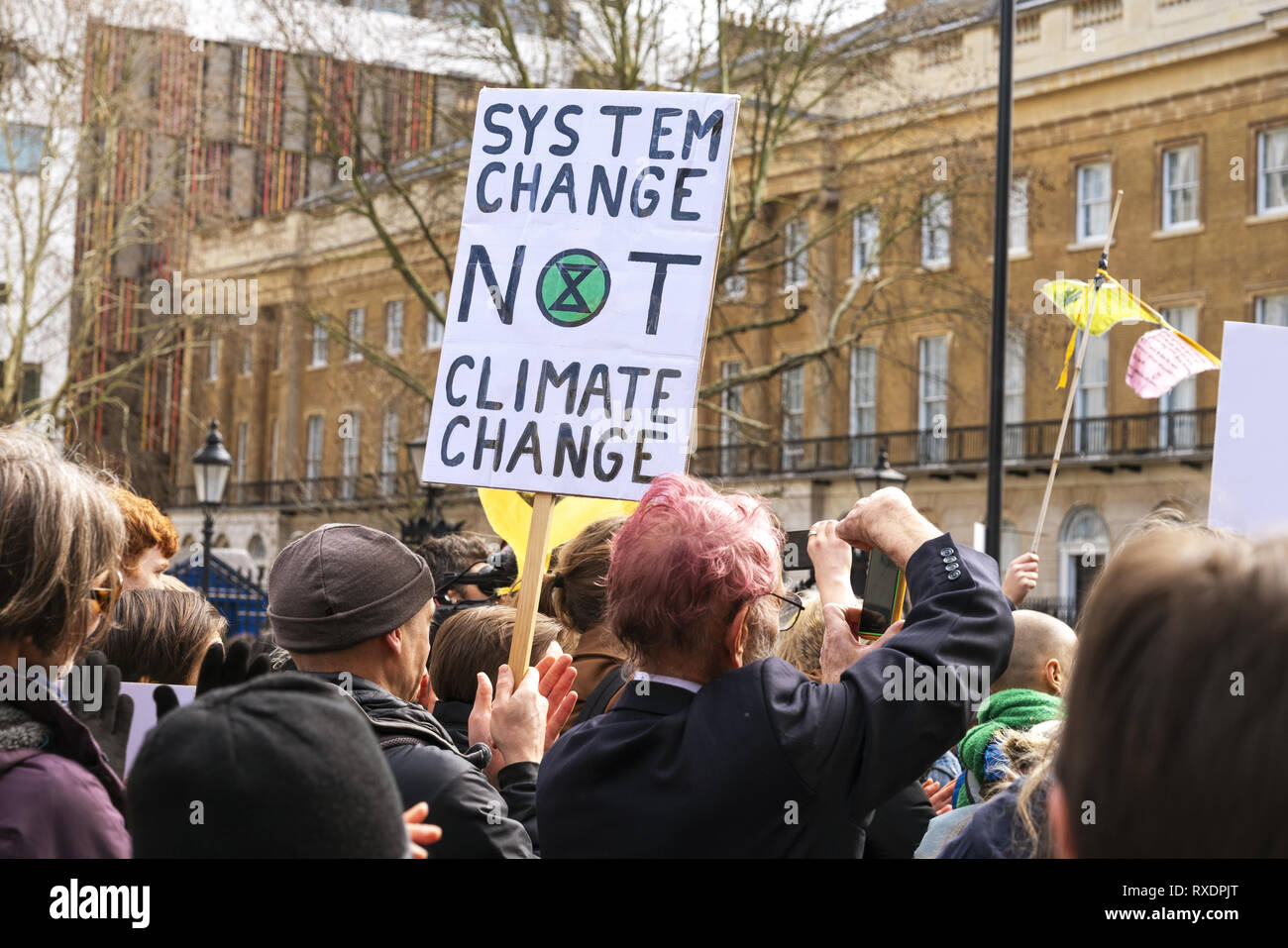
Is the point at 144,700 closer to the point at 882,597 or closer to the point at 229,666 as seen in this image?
the point at 229,666

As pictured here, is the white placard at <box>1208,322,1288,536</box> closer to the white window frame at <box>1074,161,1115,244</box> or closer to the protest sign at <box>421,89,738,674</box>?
the protest sign at <box>421,89,738,674</box>

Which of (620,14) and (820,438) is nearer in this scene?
(620,14)

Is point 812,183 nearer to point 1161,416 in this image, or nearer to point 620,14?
point 1161,416

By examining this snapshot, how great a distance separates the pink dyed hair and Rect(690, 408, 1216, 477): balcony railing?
2541 cm

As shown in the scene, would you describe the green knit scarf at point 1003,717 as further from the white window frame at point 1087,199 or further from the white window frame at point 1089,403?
the white window frame at point 1087,199

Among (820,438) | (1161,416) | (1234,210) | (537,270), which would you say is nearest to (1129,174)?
(1234,210)

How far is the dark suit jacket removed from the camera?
8.25ft

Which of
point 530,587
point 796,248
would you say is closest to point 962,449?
point 796,248

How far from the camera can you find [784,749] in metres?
2.51

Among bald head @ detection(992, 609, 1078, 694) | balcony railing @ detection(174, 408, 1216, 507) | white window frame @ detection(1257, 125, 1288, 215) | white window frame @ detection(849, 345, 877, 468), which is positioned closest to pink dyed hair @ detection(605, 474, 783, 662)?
bald head @ detection(992, 609, 1078, 694)

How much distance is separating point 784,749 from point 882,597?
28.5 inches

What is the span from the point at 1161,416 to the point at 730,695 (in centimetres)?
2966

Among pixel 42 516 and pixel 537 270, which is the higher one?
pixel 537 270

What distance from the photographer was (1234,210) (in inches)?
1183
